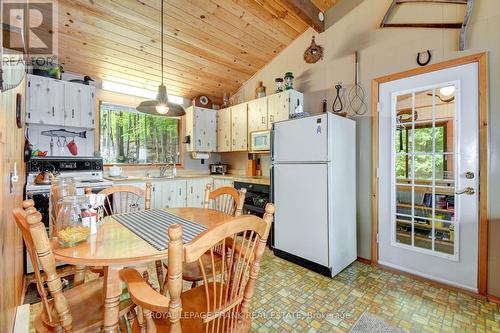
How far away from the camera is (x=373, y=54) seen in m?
2.73

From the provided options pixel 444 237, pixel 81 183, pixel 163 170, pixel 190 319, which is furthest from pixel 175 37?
pixel 444 237

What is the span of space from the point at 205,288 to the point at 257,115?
301cm

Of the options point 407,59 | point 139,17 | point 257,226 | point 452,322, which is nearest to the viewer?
point 257,226

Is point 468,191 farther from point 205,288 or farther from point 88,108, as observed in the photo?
point 88,108

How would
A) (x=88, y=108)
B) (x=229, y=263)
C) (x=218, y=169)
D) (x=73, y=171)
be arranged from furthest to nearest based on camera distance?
(x=218, y=169)
(x=88, y=108)
(x=73, y=171)
(x=229, y=263)

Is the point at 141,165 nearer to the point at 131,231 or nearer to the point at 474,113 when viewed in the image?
the point at 131,231

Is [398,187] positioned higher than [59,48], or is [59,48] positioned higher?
[59,48]

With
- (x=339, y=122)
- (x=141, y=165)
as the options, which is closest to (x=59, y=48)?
(x=141, y=165)

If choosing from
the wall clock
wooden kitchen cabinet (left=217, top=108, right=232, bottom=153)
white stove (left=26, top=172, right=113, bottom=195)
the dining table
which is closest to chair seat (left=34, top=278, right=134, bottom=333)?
the dining table

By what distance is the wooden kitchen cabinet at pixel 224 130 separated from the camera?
13.7ft

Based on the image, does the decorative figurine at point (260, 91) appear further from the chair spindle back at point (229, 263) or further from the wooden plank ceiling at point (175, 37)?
the chair spindle back at point (229, 263)

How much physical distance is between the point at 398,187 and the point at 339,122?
99 cm

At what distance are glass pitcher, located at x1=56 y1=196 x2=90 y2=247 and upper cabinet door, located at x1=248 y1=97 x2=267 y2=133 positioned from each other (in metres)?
2.69

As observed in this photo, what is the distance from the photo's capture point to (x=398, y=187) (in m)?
2.59
